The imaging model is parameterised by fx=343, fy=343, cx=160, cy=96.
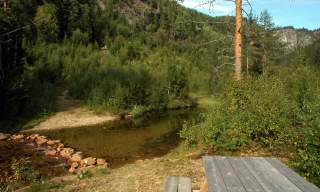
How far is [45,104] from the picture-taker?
84.0 ft

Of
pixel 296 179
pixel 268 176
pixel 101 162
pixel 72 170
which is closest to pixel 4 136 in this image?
pixel 101 162

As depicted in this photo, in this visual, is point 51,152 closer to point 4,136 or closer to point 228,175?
point 4,136

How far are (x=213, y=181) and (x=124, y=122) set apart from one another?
20.4 m

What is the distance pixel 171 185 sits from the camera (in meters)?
6.29

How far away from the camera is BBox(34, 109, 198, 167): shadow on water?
14.1 meters

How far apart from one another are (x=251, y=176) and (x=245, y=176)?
0.08 metres

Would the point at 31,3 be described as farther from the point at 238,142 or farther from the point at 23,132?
the point at 238,142

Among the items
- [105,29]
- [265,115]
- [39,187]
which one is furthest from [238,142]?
[105,29]

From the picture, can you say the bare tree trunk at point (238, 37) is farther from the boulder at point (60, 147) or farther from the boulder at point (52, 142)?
the boulder at point (52, 142)

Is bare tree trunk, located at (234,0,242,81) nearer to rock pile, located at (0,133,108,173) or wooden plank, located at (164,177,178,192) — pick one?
rock pile, located at (0,133,108,173)

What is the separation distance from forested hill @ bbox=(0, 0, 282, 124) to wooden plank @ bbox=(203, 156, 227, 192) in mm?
7287

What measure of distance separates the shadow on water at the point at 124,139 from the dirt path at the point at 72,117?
1.39 m

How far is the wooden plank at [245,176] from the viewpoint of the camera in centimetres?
372

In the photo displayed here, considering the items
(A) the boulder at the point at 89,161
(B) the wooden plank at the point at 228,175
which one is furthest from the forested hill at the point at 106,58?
(B) the wooden plank at the point at 228,175
